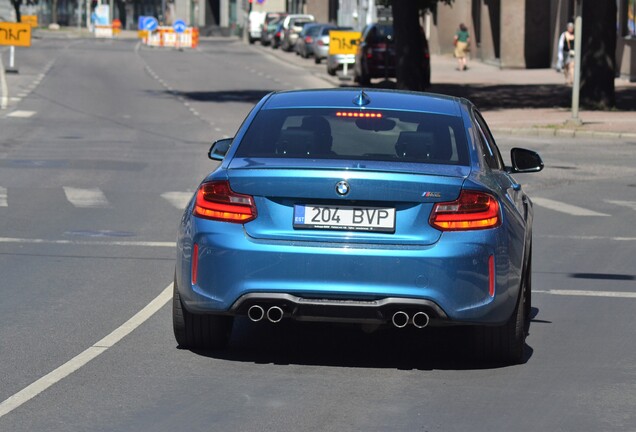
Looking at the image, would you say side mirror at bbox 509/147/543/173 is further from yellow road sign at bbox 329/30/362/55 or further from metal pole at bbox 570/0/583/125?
yellow road sign at bbox 329/30/362/55

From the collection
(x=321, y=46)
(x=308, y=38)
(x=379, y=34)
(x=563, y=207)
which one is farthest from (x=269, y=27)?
(x=563, y=207)

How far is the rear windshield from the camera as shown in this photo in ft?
26.9

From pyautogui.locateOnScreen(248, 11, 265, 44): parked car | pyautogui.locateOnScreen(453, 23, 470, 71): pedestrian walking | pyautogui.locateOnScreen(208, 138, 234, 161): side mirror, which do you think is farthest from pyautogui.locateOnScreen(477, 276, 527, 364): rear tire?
pyautogui.locateOnScreen(248, 11, 265, 44): parked car

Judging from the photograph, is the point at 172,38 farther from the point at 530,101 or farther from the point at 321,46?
the point at 530,101

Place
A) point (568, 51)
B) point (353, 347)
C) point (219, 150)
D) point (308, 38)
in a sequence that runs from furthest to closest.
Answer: point (308, 38) < point (568, 51) < point (219, 150) < point (353, 347)

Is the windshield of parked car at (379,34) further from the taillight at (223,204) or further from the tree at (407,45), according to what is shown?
the taillight at (223,204)

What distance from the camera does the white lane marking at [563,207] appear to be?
54.3 ft

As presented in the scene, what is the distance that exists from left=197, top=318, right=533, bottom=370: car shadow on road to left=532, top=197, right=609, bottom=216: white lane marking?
7.54 m

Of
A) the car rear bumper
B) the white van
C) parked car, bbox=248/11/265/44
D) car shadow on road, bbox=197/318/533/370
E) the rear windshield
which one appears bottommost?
the white van

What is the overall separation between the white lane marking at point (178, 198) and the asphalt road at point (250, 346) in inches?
1.1

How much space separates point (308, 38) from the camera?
6375 cm

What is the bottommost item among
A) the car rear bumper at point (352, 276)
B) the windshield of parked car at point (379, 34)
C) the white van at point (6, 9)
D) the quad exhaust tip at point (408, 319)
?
the white van at point (6, 9)

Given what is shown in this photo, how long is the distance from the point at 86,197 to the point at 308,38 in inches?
1860

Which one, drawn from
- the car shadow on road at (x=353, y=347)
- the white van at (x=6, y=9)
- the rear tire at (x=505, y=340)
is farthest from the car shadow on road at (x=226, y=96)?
the white van at (x=6, y=9)
